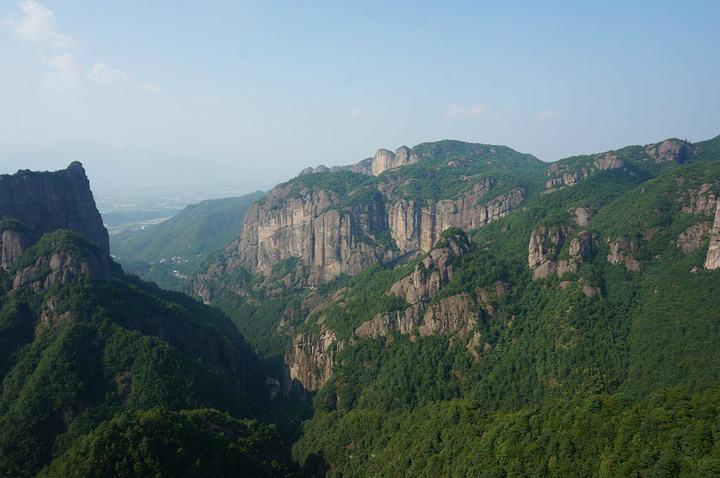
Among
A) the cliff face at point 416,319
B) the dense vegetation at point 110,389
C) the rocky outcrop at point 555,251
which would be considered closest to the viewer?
the dense vegetation at point 110,389

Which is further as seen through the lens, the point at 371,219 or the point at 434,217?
the point at 371,219

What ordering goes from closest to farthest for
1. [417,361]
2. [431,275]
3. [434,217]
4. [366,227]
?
[417,361] < [431,275] < [434,217] < [366,227]

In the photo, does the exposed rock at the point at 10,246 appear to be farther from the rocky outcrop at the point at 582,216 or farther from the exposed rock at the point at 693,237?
the rocky outcrop at the point at 582,216

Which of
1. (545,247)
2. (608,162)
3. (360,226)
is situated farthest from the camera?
(360,226)

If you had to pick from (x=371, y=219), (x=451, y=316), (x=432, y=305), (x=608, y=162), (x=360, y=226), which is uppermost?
(x=608, y=162)

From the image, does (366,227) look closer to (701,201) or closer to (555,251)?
(555,251)

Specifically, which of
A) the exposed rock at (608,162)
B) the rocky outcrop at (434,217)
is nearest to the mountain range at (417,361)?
the exposed rock at (608,162)

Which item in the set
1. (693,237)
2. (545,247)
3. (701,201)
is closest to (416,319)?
(545,247)
